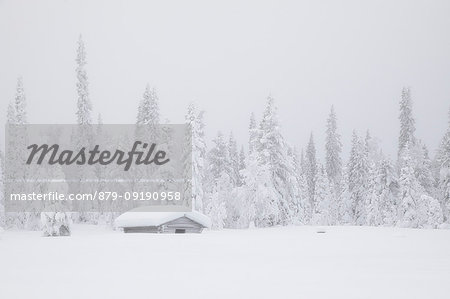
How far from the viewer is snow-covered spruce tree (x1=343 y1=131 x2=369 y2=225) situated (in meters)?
60.4

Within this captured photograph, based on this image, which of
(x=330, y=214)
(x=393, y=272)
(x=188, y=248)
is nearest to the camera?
(x=393, y=272)

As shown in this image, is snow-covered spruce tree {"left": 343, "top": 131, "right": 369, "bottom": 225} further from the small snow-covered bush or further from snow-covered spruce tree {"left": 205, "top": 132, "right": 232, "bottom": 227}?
the small snow-covered bush

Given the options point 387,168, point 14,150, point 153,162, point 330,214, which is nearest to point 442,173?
point 387,168

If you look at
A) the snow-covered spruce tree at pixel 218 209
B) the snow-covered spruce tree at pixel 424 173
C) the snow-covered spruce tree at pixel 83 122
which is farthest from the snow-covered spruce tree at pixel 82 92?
the snow-covered spruce tree at pixel 424 173

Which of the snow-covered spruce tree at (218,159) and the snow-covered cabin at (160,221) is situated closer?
the snow-covered cabin at (160,221)

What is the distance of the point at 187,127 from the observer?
49.2 m

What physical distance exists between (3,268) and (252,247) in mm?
9506

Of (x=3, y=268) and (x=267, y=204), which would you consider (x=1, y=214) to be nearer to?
(x=267, y=204)

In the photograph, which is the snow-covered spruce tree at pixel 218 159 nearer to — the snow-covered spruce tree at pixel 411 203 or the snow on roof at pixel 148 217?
the snow-covered spruce tree at pixel 411 203

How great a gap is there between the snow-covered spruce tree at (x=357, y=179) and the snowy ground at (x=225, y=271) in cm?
4179

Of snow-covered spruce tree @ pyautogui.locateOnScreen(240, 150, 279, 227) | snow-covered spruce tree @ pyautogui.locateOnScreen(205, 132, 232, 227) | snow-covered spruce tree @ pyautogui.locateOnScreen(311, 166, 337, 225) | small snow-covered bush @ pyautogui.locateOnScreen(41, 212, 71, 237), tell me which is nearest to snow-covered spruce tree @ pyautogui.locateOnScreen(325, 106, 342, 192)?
snow-covered spruce tree @ pyautogui.locateOnScreen(311, 166, 337, 225)

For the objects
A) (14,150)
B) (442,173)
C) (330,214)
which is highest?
(14,150)

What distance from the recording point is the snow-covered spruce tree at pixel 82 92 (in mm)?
59719

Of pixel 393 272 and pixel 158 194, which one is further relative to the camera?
pixel 158 194
